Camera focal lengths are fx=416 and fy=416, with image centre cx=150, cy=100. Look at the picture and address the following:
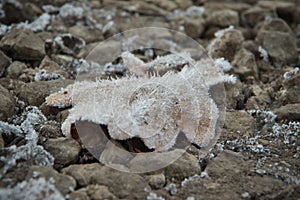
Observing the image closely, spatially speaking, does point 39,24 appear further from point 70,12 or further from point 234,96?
point 234,96

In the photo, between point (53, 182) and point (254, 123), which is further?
point (254, 123)

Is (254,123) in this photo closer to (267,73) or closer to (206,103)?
(206,103)

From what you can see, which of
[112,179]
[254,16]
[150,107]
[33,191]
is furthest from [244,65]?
[33,191]

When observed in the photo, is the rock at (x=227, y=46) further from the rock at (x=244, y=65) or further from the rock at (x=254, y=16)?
the rock at (x=254, y=16)

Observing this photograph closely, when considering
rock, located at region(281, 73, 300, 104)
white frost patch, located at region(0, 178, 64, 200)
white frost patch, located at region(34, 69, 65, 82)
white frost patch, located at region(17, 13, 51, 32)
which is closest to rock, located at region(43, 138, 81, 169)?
white frost patch, located at region(0, 178, 64, 200)

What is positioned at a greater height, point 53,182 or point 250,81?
point 53,182

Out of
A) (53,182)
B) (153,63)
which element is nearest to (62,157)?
(53,182)
